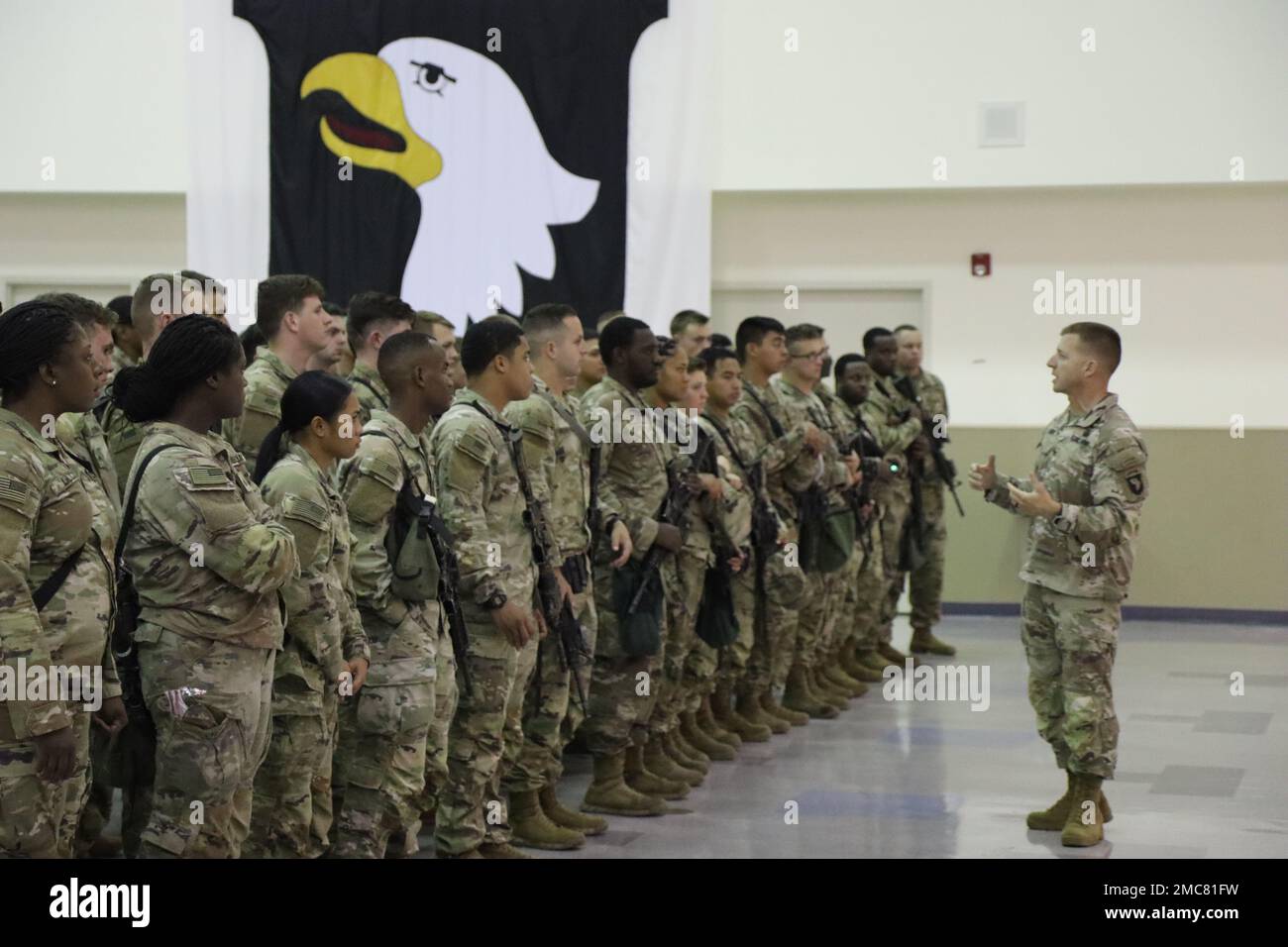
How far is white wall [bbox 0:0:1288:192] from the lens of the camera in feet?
33.7

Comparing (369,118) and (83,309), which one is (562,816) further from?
(369,118)

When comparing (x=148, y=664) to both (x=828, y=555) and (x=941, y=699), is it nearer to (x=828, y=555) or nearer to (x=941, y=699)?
(x=828, y=555)

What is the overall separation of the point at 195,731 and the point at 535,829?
6.13ft

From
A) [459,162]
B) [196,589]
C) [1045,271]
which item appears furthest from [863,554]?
[196,589]

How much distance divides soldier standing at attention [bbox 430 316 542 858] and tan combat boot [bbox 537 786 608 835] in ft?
1.65

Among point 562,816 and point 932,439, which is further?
point 932,439

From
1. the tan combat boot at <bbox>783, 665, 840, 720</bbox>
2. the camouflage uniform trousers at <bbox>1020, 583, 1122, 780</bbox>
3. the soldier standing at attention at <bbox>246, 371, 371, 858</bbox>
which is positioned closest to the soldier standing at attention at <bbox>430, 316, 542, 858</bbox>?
the soldier standing at attention at <bbox>246, 371, 371, 858</bbox>

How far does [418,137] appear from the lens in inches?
433

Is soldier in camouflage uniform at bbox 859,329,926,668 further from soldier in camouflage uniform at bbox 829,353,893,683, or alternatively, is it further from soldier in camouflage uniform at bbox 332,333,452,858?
soldier in camouflage uniform at bbox 332,333,452,858

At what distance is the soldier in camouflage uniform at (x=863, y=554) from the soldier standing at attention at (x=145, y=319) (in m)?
4.02

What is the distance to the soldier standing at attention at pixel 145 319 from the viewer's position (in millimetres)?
4547

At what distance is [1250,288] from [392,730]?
8.43 meters

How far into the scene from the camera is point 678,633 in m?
5.75
